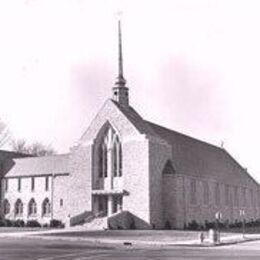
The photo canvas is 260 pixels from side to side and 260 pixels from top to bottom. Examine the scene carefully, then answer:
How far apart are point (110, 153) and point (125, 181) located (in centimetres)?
379

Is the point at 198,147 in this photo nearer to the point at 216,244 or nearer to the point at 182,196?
the point at 182,196

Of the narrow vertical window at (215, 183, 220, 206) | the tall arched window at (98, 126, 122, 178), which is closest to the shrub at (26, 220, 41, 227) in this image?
the tall arched window at (98, 126, 122, 178)

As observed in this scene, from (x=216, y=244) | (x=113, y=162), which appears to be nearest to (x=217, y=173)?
(x=113, y=162)

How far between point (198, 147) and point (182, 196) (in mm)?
16808

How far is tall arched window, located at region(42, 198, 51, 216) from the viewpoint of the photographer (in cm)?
7178

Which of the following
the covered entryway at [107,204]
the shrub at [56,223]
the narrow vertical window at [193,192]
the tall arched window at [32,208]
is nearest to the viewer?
the covered entryway at [107,204]

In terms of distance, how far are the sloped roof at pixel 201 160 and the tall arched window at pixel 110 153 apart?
6.11m

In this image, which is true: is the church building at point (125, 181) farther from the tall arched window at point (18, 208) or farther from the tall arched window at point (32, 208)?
the tall arched window at point (18, 208)

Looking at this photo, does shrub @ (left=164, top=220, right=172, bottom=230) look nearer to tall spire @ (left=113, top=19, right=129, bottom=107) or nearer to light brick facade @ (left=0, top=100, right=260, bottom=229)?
light brick facade @ (left=0, top=100, right=260, bottom=229)

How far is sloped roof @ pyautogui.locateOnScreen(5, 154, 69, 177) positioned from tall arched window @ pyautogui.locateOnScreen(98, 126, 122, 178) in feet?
33.3

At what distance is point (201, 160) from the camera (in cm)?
7162

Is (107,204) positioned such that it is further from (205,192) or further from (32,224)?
(205,192)

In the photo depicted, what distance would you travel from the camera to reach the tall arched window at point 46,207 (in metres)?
71.8

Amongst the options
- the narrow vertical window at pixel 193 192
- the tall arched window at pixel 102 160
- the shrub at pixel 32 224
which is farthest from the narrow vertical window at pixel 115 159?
the shrub at pixel 32 224
